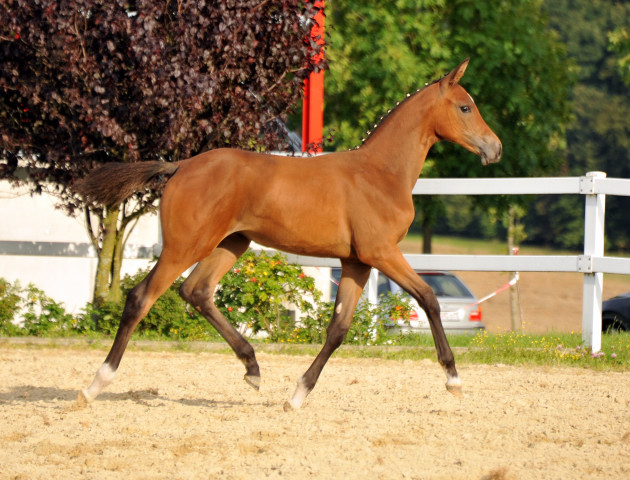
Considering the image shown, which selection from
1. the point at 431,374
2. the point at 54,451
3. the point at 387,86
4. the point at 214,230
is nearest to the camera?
the point at 54,451

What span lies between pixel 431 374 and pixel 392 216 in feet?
7.46

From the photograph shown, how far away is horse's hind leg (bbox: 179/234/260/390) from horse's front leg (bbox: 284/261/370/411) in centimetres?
41

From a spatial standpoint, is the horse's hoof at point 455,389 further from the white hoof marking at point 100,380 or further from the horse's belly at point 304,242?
the white hoof marking at point 100,380

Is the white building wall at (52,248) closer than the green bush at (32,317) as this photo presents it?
No

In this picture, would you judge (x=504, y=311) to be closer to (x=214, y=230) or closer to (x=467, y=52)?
(x=467, y=52)

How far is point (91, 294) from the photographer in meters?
11.0

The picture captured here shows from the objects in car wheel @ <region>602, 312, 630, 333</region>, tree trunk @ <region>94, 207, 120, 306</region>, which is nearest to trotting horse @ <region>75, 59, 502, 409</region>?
tree trunk @ <region>94, 207, 120, 306</region>

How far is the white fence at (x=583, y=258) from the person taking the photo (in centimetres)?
873

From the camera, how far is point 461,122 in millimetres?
6375

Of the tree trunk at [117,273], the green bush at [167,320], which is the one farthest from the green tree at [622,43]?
the tree trunk at [117,273]

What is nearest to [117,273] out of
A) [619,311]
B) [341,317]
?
[341,317]

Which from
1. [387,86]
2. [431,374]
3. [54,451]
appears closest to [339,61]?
[387,86]

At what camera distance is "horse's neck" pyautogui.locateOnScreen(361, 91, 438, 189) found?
632cm

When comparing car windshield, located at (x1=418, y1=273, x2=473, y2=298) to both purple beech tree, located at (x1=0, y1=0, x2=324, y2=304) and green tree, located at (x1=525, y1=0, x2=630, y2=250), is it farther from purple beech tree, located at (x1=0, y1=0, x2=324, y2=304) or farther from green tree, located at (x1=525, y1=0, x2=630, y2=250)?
green tree, located at (x1=525, y1=0, x2=630, y2=250)
